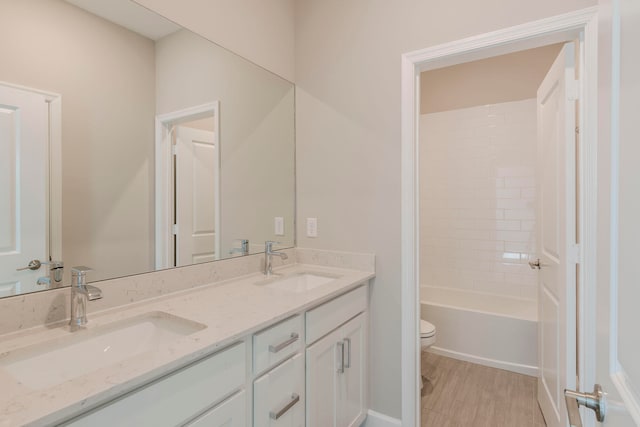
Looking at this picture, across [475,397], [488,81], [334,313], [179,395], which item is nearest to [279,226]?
[334,313]

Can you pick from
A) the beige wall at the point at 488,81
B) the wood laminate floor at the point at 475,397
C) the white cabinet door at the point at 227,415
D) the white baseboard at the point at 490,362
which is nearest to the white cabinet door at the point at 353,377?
the wood laminate floor at the point at 475,397

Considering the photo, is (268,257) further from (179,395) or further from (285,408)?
(179,395)

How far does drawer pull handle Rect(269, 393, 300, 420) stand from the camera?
1.11 m

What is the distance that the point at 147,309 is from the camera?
121 cm

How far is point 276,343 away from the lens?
1146 millimetres

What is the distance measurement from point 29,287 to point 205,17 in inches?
53.3

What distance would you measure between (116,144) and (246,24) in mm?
1021

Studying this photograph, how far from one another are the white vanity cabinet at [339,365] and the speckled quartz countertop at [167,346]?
11cm

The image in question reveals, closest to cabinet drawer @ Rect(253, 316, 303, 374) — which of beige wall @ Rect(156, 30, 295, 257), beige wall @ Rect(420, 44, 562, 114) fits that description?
beige wall @ Rect(156, 30, 295, 257)

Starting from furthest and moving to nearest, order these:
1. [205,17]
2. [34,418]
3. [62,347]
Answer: [205,17]
[62,347]
[34,418]

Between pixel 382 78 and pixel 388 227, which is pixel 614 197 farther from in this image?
pixel 382 78

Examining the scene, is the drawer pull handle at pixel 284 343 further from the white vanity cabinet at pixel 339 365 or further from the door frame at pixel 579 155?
the door frame at pixel 579 155

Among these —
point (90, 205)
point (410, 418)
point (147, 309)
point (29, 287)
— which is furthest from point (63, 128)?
point (410, 418)

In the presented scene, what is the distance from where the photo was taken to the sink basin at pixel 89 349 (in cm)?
85
